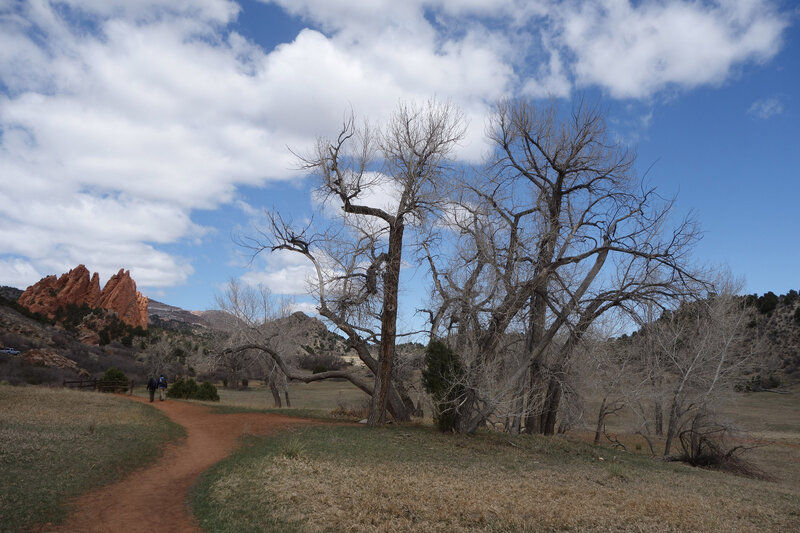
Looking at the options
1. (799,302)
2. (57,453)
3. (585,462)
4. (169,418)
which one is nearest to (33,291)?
(169,418)

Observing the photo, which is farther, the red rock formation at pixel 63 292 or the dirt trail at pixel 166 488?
the red rock formation at pixel 63 292

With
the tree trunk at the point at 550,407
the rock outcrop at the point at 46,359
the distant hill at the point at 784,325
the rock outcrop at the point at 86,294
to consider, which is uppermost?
the rock outcrop at the point at 86,294

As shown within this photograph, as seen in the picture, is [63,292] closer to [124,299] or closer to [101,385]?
[124,299]

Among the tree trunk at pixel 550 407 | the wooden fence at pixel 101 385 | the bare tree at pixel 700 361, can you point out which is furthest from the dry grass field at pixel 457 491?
the wooden fence at pixel 101 385

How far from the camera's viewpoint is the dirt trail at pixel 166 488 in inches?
337

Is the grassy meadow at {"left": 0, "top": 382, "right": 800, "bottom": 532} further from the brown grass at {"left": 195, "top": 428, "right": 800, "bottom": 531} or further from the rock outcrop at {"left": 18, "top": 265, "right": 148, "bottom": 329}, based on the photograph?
the rock outcrop at {"left": 18, "top": 265, "right": 148, "bottom": 329}

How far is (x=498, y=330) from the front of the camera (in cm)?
1812

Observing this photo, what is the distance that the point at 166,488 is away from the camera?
11.2 m

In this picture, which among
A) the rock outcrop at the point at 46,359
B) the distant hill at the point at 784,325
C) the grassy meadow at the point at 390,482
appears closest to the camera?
the grassy meadow at the point at 390,482

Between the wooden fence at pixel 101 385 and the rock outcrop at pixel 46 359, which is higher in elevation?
the rock outcrop at pixel 46 359

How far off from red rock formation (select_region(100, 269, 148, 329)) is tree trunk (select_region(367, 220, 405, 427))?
90.3 meters

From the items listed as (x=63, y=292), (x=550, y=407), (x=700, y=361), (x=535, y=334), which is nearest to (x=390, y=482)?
(x=535, y=334)

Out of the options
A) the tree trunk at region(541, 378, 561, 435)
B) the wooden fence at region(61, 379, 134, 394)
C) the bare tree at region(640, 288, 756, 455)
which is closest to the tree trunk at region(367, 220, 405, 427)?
the tree trunk at region(541, 378, 561, 435)

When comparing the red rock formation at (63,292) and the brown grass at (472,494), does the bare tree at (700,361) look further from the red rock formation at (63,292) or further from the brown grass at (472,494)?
the red rock formation at (63,292)
